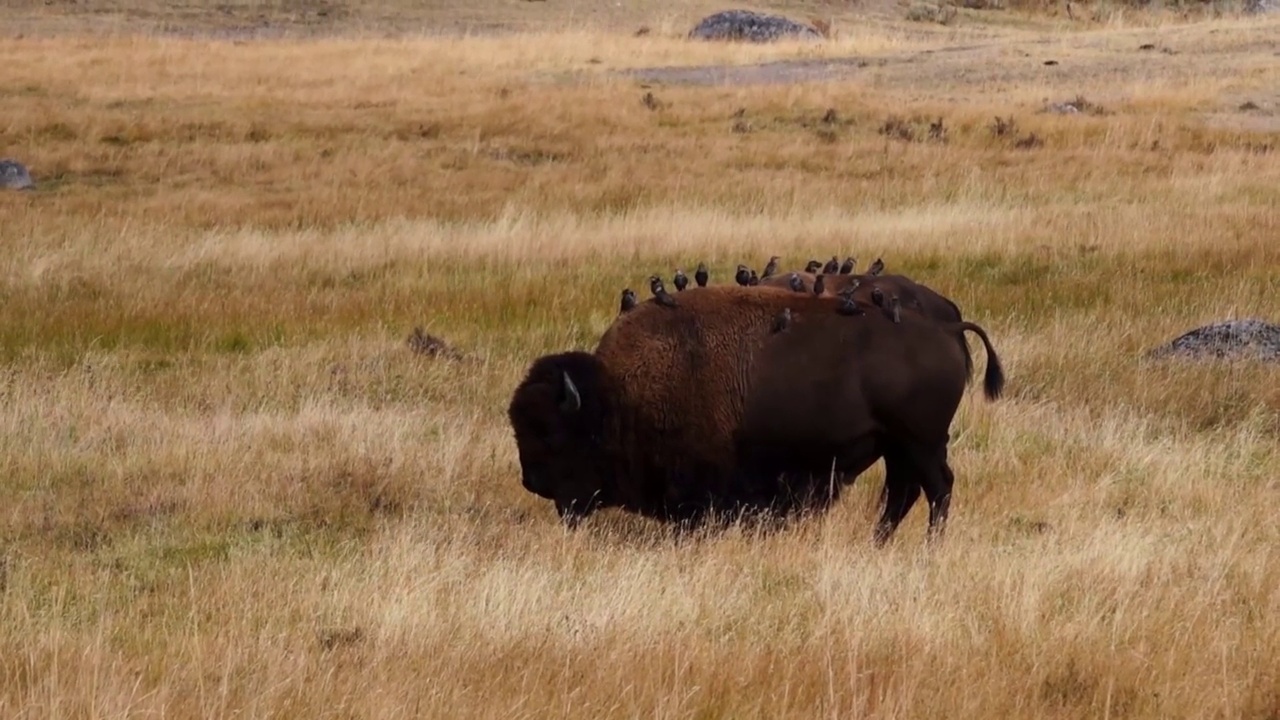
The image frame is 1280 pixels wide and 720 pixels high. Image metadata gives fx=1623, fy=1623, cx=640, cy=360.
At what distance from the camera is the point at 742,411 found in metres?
7.93

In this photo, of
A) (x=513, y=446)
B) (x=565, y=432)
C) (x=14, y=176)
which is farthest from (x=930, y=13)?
(x=565, y=432)

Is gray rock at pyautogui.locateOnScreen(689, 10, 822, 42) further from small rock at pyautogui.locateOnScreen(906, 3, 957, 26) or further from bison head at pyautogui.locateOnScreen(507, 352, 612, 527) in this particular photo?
bison head at pyautogui.locateOnScreen(507, 352, 612, 527)

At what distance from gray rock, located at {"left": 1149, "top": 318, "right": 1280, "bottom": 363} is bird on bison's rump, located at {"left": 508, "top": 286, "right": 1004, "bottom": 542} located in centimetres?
485

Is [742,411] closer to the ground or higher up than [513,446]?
higher up

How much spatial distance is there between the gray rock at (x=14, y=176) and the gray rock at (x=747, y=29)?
1201 inches

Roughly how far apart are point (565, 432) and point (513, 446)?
79.5 inches

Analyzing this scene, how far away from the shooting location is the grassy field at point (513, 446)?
5.56 meters

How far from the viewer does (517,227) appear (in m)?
19.1

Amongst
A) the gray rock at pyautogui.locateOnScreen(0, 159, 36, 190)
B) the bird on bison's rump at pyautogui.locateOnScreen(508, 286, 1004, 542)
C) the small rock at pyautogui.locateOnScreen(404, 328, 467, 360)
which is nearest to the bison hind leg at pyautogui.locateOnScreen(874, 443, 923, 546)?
the bird on bison's rump at pyautogui.locateOnScreen(508, 286, 1004, 542)

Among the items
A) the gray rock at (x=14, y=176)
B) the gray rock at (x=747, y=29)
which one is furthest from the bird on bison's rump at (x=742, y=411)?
the gray rock at (x=747, y=29)

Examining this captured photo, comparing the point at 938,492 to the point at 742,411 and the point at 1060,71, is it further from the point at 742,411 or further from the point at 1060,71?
the point at 1060,71

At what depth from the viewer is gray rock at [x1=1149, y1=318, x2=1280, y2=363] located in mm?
12125

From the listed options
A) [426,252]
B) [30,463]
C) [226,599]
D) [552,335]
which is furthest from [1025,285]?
[226,599]

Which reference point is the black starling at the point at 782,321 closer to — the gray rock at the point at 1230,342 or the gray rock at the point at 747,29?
the gray rock at the point at 1230,342
